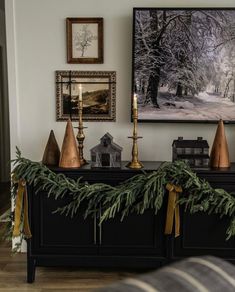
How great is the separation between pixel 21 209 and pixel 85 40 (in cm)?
137

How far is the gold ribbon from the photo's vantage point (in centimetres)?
226

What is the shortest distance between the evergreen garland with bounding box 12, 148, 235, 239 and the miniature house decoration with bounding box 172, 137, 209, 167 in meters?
0.16

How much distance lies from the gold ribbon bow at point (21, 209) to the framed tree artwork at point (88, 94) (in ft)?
2.31

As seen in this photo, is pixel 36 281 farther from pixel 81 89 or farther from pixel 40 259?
pixel 81 89

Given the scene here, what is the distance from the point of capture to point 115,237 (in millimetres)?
2422

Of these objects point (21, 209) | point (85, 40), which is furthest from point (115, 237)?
point (85, 40)

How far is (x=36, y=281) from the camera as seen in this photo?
2486mm

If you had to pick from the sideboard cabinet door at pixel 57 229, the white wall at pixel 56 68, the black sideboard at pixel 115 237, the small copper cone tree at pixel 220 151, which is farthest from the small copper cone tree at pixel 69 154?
the small copper cone tree at pixel 220 151

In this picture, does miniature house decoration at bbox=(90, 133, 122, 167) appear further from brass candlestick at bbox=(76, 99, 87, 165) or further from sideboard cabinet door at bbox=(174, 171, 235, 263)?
sideboard cabinet door at bbox=(174, 171, 235, 263)

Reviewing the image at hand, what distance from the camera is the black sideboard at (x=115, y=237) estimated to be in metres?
2.37

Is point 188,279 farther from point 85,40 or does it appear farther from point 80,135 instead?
point 85,40

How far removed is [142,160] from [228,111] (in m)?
0.78

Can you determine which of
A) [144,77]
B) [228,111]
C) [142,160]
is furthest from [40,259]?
[228,111]

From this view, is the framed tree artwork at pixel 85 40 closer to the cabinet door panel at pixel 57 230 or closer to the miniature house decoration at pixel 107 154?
the miniature house decoration at pixel 107 154
